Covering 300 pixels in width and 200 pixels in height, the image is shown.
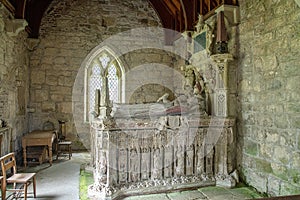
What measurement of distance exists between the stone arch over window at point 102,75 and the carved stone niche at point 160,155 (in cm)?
280

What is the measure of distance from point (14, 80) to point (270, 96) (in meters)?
4.38

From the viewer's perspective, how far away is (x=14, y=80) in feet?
15.6

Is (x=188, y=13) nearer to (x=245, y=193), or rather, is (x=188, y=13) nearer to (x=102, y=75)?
(x=102, y=75)

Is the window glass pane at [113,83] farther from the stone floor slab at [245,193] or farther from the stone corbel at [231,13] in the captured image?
the stone floor slab at [245,193]

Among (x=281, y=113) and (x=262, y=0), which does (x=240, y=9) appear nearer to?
(x=262, y=0)

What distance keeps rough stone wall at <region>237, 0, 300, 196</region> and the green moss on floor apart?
227cm

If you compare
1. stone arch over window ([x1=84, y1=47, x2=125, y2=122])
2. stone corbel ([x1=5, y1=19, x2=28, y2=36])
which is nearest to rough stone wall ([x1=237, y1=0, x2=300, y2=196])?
stone arch over window ([x1=84, y1=47, x2=125, y2=122])

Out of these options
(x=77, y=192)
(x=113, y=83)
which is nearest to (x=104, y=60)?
(x=113, y=83)

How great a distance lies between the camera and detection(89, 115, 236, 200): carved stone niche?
10.5ft

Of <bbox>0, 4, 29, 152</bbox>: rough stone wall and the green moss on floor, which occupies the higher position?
<bbox>0, 4, 29, 152</bbox>: rough stone wall

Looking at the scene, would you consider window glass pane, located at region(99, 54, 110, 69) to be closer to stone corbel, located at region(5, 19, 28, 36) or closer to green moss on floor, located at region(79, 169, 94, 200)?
stone corbel, located at region(5, 19, 28, 36)

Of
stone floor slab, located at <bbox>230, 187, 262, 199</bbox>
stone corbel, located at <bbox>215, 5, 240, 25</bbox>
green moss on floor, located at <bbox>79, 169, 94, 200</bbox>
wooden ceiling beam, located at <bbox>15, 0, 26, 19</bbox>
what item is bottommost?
stone floor slab, located at <bbox>230, 187, 262, 199</bbox>

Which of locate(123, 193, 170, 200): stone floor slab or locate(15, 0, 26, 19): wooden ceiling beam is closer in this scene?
locate(123, 193, 170, 200): stone floor slab

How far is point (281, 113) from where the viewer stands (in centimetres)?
298
